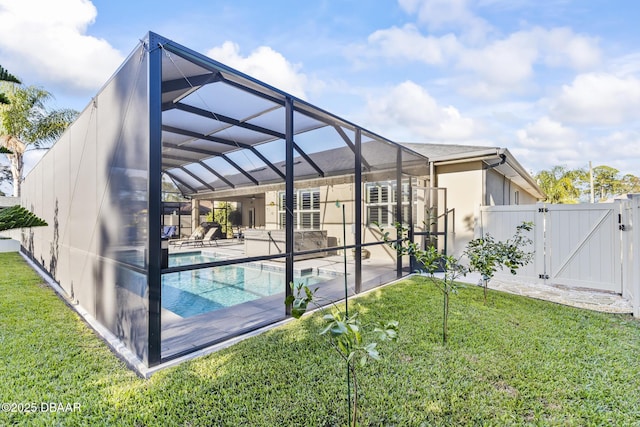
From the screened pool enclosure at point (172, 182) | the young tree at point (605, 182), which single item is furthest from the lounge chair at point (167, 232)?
the young tree at point (605, 182)

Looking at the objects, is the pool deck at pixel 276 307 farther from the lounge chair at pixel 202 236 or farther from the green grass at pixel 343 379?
the lounge chair at pixel 202 236

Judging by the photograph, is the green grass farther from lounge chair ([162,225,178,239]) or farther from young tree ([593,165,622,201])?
young tree ([593,165,622,201])

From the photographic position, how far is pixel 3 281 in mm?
7496

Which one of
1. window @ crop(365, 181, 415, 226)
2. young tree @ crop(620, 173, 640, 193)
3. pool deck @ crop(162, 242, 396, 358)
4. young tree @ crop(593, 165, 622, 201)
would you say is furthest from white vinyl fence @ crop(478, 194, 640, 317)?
young tree @ crop(620, 173, 640, 193)

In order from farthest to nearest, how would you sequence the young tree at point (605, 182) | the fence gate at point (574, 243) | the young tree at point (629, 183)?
the young tree at point (605, 182)
the young tree at point (629, 183)
the fence gate at point (574, 243)

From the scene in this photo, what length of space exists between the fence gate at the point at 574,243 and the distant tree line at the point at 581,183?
24384mm

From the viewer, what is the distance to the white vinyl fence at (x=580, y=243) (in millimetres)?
6404

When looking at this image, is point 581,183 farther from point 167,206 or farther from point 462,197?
point 167,206

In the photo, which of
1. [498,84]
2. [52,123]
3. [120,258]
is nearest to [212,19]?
[120,258]

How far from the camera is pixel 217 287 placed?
8062mm

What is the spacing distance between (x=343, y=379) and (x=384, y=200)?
19.5ft

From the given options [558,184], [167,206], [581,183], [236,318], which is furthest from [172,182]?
[581,183]

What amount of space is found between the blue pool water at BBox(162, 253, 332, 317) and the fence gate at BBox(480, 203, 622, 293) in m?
5.59

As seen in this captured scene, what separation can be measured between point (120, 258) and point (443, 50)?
11.4m
